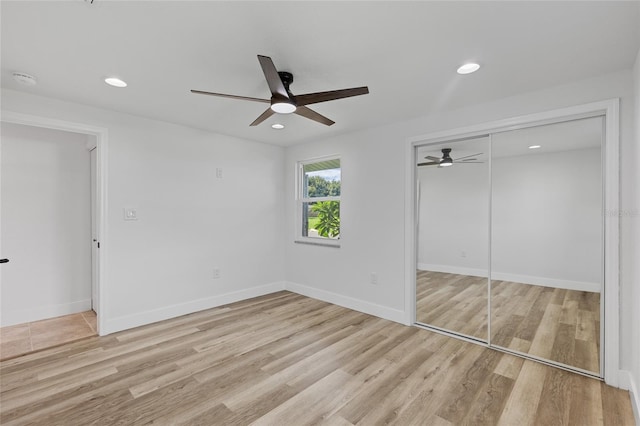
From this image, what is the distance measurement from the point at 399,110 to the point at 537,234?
73.6 inches

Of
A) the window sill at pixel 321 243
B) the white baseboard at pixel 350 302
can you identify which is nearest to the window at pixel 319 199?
the window sill at pixel 321 243

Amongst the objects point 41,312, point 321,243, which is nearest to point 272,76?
point 321,243

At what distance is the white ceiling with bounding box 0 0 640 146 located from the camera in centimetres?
162

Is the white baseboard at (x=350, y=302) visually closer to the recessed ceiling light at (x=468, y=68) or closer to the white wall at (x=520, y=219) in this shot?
the white wall at (x=520, y=219)

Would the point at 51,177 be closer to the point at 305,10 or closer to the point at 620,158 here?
the point at 305,10

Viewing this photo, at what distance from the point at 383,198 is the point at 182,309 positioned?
9.59ft

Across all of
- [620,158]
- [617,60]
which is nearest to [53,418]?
[620,158]

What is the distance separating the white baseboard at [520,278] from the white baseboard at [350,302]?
2.13ft

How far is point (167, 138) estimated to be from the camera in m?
3.64

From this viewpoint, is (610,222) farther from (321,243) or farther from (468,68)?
(321,243)

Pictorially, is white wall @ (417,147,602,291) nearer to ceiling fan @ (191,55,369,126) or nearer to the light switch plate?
ceiling fan @ (191,55,369,126)

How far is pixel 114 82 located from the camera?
2506 mm

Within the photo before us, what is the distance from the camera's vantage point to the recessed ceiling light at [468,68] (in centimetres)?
221

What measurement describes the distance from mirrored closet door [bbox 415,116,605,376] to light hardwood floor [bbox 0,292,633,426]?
0.43m
